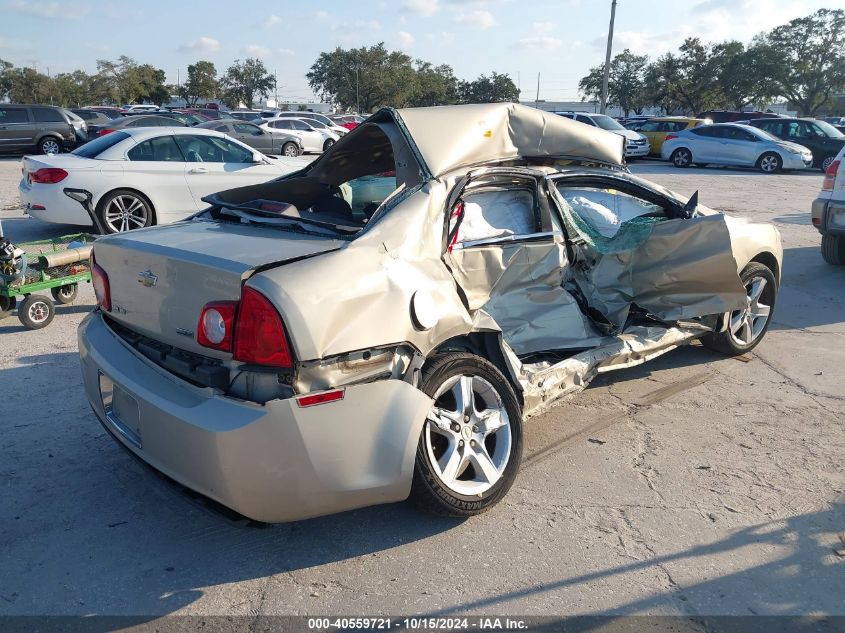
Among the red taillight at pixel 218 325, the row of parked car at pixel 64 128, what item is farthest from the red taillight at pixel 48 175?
the row of parked car at pixel 64 128

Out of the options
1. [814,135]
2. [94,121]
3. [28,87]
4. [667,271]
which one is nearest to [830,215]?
[667,271]

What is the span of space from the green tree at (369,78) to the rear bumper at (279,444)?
68650 millimetres

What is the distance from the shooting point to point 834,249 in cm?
893

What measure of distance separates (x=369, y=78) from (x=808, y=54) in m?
38.2

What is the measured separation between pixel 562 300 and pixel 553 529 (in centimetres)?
154

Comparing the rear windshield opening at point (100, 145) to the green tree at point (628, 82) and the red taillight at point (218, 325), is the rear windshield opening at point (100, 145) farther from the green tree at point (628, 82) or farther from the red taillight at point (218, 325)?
the green tree at point (628, 82)

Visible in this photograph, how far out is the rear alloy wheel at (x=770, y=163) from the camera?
22359mm

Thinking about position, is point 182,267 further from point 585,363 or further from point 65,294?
point 65,294

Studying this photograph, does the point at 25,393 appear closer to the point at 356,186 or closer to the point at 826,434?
the point at 356,186

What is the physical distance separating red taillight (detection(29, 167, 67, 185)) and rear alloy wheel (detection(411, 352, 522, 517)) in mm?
7837

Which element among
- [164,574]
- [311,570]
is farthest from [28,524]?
[311,570]

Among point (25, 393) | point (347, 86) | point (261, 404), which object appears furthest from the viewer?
point (347, 86)

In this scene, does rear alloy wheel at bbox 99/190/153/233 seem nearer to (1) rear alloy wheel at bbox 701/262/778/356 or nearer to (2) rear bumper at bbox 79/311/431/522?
(2) rear bumper at bbox 79/311/431/522

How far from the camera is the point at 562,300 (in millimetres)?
4430
